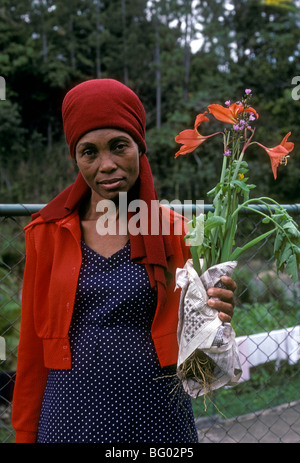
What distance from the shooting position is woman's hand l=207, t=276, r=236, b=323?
138cm

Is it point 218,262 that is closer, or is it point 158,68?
point 218,262

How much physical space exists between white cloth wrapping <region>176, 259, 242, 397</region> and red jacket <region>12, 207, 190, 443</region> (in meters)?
0.16

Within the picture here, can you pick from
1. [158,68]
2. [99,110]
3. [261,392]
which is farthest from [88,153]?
[158,68]

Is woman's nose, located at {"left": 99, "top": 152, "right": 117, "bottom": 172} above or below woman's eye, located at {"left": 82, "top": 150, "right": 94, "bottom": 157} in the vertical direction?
below

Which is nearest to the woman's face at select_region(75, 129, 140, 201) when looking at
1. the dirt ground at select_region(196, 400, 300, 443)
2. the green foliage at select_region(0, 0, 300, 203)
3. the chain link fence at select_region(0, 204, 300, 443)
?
the chain link fence at select_region(0, 204, 300, 443)

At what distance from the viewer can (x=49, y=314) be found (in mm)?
1579

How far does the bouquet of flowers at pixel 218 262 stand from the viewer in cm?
138

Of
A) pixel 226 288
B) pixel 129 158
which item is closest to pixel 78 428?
pixel 226 288

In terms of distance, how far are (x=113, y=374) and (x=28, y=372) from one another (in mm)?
316

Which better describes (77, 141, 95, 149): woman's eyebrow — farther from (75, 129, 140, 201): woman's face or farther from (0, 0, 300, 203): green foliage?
(0, 0, 300, 203): green foliage

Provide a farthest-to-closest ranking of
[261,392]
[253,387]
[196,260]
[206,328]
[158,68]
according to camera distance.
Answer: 1. [158,68]
2. [253,387]
3. [261,392]
4. [196,260]
5. [206,328]

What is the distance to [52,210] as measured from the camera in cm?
170

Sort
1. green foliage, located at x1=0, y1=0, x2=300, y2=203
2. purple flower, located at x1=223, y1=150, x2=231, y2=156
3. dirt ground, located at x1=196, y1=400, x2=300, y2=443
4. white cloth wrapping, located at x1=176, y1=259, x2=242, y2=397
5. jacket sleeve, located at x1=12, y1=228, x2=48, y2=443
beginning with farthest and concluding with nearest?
green foliage, located at x1=0, y1=0, x2=300, y2=203, dirt ground, located at x1=196, y1=400, x2=300, y2=443, jacket sleeve, located at x1=12, y1=228, x2=48, y2=443, purple flower, located at x1=223, y1=150, x2=231, y2=156, white cloth wrapping, located at x1=176, y1=259, x2=242, y2=397

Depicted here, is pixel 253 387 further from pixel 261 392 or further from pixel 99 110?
pixel 99 110
